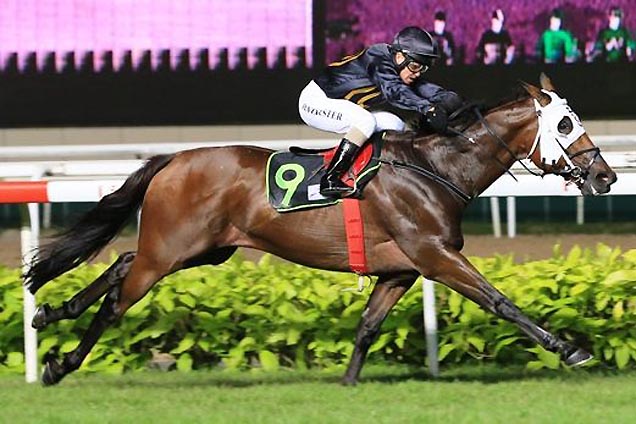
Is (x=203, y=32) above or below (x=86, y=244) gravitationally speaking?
above

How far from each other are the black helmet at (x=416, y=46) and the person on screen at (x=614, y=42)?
5.27 meters

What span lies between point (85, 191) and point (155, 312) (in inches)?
25.6

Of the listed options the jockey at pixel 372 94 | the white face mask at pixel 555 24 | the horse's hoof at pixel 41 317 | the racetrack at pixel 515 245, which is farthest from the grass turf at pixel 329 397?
the white face mask at pixel 555 24

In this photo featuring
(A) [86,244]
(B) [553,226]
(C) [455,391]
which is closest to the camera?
(C) [455,391]

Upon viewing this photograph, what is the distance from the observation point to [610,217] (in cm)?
1255

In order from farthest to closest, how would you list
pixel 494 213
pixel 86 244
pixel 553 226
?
1. pixel 553 226
2. pixel 494 213
3. pixel 86 244

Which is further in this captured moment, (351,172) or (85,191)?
(85,191)

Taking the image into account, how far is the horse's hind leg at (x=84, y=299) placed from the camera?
6656 millimetres

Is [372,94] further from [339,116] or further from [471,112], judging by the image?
[471,112]

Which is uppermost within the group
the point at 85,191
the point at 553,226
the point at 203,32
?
the point at 203,32

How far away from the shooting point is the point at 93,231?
6.87 metres

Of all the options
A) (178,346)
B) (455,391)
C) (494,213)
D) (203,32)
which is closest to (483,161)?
(455,391)

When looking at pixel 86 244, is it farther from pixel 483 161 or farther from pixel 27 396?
pixel 483 161

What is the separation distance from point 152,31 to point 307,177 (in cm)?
543
